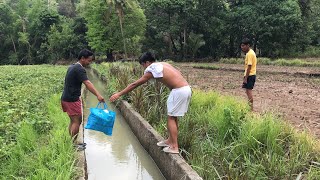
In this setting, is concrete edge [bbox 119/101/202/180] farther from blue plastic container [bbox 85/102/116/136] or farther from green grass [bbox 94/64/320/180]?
blue plastic container [bbox 85/102/116/136]

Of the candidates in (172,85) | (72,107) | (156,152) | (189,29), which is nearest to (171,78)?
(172,85)

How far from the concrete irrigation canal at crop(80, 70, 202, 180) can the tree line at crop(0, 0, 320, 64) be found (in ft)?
82.1

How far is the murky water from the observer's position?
20.8 feet

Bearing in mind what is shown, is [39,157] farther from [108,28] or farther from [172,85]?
[108,28]

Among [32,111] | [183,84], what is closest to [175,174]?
[183,84]

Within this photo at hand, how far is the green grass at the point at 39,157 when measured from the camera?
4.61 meters

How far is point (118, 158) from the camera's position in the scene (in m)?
7.26

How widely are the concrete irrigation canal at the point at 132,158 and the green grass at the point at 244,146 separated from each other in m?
0.30

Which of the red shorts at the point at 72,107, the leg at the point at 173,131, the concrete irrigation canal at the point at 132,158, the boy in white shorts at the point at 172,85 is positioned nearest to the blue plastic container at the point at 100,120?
the red shorts at the point at 72,107

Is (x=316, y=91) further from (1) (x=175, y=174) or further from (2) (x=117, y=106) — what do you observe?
(1) (x=175, y=174)

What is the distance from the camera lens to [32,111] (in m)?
8.51

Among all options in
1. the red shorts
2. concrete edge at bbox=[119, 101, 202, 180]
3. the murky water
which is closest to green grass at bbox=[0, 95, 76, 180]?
the red shorts

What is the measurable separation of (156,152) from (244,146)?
189 centimetres

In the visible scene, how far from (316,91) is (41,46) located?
135 ft
